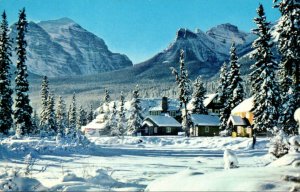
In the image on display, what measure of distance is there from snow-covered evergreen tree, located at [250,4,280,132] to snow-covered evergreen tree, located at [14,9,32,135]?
27962mm

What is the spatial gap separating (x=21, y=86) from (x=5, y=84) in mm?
2371

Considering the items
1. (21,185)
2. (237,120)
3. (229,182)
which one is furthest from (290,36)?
(237,120)

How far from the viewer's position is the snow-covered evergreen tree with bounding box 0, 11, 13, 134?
160 ft

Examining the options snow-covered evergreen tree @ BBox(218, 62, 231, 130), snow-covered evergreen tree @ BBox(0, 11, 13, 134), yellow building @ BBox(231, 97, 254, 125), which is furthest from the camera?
snow-covered evergreen tree @ BBox(218, 62, 231, 130)

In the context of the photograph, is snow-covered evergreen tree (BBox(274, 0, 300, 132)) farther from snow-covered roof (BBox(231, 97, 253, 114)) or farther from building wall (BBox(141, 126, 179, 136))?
building wall (BBox(141, 126, 179, 136))

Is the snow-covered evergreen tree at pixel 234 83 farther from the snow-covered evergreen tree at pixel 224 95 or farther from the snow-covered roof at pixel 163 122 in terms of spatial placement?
the snow-covered roof at pixel 163 122

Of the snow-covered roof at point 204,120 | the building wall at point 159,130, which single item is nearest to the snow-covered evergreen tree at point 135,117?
the building wall at point 159,130

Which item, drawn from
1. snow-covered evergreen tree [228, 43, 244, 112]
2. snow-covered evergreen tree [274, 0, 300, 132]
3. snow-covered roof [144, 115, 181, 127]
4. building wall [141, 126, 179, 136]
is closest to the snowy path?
snow-covered evergreen tree [274, 0, 300, 132]

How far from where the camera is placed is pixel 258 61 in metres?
48.2

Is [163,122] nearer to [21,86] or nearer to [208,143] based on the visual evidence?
[208,143]

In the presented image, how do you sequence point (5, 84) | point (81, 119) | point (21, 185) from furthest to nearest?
point (81, 119)
point (5, 84)
point (21, 185)

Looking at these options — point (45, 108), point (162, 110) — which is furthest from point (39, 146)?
point (162, 110)

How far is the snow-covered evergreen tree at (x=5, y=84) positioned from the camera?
48.9 metres

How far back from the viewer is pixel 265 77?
47.9 meters
